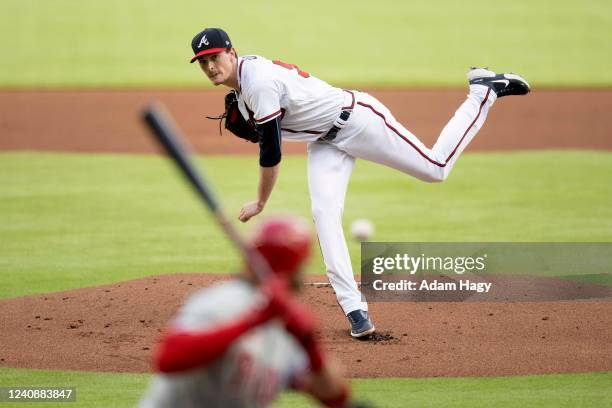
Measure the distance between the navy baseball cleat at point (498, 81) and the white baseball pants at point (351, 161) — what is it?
54cm

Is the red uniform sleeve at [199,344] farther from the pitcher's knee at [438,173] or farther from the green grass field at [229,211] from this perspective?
the pitcher's knee at [438,173]

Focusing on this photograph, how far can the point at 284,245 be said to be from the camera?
3.48 metres

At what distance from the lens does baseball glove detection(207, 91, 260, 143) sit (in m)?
7.40

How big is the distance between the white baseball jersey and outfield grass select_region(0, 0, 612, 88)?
18.2 meters

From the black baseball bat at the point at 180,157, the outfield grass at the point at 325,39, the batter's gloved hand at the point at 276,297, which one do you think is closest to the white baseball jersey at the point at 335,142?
the black baseball bat at the point at 180,157

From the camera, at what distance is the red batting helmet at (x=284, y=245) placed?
3.48 meters

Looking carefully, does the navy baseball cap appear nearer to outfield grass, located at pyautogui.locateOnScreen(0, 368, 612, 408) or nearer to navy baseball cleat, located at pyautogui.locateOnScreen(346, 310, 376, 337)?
navy baseball cleat, located at pyautogui.locateOnScreen(346, 310, 376, 337)

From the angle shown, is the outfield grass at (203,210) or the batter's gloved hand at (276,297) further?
the outfield grass at (203,210)

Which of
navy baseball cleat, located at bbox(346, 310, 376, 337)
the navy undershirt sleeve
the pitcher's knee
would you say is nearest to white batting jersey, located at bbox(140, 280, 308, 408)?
the navy undershirt sleeve

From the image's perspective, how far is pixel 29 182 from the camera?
14.4 m

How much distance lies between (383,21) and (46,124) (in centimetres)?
1679

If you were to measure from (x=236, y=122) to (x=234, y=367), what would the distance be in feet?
13.8

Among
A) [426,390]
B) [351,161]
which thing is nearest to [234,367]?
[426,390]

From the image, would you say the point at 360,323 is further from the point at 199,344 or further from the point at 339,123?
the point at 199,344
